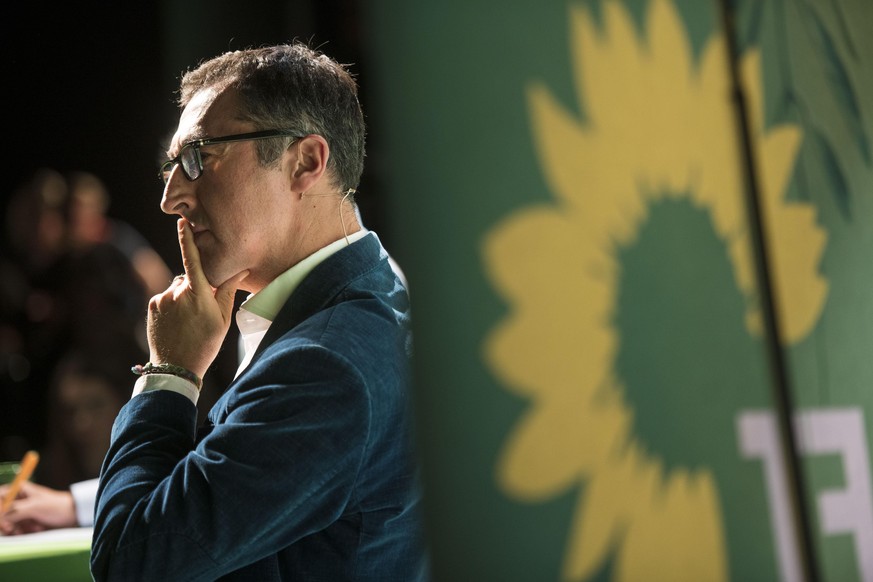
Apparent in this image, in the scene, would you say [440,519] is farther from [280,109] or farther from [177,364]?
[280,109]

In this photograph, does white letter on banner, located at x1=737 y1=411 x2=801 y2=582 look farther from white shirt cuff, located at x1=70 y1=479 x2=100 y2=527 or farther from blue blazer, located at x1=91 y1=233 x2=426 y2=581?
white shirt cuff, located at x1=70 y1=479 x2=100 y2=527

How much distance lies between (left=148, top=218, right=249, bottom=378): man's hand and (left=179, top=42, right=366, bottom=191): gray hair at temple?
0.67ft

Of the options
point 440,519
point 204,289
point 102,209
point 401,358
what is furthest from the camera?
point 102,209

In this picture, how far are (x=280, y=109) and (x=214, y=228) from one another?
216mm

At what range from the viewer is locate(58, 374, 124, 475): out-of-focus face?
3.19 m

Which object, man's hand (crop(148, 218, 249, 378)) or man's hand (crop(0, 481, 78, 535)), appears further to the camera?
man's hand (crop(0, 481, 78, 535))

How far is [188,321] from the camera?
4.26ft

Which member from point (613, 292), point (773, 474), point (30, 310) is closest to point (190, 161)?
point (613, 292)

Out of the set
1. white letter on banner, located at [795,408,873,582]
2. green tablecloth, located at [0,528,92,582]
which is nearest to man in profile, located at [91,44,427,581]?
green tablecloth, located at [0,528,92,582]

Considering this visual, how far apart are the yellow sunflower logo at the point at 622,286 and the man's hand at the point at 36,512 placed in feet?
3.07

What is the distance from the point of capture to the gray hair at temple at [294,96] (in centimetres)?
139

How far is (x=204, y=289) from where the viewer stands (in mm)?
1334

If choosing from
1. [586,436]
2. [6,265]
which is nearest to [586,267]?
[586,436]

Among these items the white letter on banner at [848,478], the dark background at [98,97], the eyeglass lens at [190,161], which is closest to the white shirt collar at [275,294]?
the eyeglass lens at [190,161]
